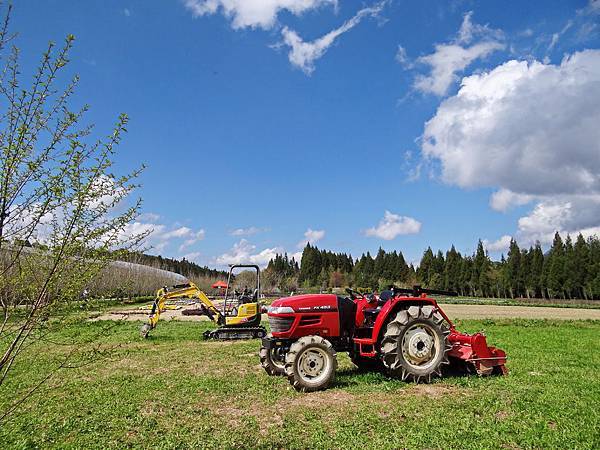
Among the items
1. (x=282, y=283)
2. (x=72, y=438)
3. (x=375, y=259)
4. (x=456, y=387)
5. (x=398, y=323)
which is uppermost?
(x=375, y=259)

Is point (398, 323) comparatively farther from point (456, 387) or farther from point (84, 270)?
point (84, 270)

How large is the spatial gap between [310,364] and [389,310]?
5.73 feet

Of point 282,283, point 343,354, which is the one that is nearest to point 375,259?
point 282,283

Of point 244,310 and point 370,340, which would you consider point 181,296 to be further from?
point 370,340

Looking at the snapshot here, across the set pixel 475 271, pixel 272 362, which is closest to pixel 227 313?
pixel 272 362

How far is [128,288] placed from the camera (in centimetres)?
395

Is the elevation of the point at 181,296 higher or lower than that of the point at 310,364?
higher

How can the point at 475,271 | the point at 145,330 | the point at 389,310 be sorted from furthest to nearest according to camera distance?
the point at 475,271 < the point at 145,330 < the point at 389,310

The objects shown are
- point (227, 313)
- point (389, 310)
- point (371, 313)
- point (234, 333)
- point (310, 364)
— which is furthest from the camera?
point (227, 313)

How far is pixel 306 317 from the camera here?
7902 millimetres

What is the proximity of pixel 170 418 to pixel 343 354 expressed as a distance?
588cm

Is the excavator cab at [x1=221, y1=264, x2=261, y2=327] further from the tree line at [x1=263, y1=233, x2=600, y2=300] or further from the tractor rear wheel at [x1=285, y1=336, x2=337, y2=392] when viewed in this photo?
the tree line at [x1=263, y1=233, x2=600, y2=300]

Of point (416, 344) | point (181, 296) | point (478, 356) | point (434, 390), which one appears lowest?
point (434, 390)

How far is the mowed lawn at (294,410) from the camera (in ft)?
16.2
